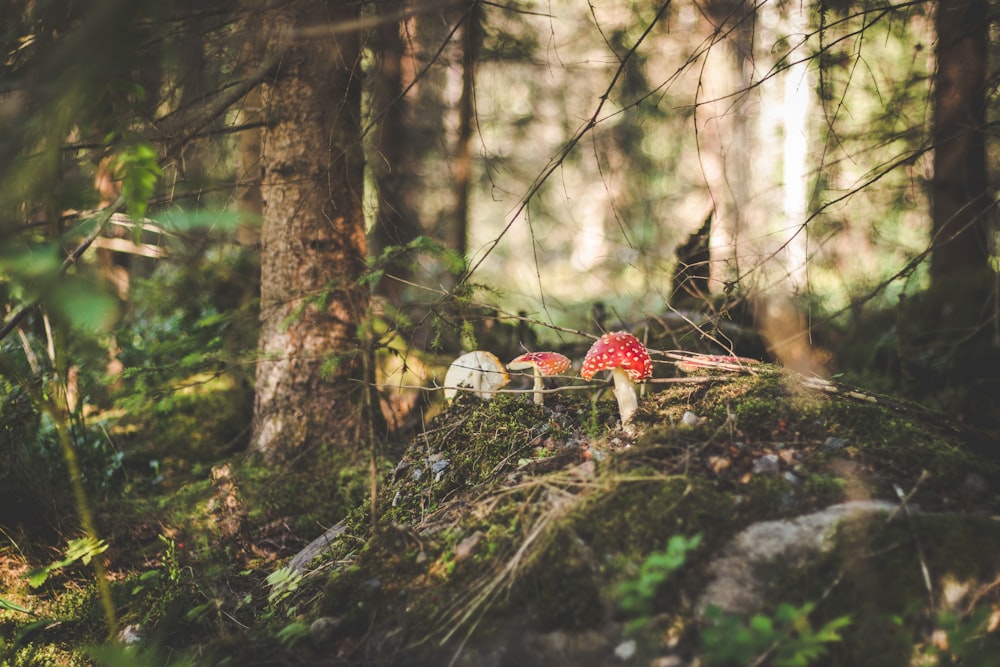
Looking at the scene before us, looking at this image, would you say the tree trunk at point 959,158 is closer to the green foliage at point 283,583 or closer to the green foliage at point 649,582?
the green foliage at point 649,582

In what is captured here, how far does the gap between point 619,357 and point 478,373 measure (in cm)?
111

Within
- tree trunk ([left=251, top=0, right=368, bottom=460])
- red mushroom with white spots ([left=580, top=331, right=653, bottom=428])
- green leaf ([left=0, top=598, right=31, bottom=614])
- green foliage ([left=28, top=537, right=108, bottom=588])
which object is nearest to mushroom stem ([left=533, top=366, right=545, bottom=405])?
red mushroom with white spots ([left=580, top=331, right=653, bottom=428])

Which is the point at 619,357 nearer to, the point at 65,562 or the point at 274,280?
the point at 274,280

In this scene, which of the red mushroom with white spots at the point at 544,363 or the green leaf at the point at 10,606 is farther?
the red mushroom with white spots at the point at 544,363

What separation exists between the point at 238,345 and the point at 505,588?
14.1ft

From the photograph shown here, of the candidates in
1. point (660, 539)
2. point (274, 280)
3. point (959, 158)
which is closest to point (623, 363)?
point (660, 539)

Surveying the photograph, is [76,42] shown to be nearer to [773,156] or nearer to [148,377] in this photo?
[148,377]

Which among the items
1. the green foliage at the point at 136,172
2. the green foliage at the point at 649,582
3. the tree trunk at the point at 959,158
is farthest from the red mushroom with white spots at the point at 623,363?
the tree trunk at the point at 959,158

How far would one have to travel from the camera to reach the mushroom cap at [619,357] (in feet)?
9.50

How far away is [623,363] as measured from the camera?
2.89 m

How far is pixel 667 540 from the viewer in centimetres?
210

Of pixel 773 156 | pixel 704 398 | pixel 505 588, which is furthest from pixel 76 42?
pixel 773 156

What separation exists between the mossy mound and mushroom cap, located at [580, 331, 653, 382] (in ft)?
0.89

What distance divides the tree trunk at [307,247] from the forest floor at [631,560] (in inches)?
43.6
